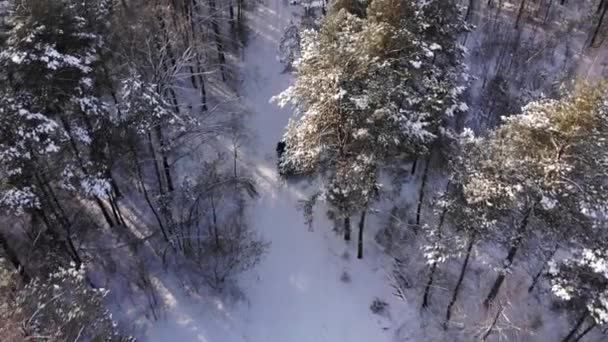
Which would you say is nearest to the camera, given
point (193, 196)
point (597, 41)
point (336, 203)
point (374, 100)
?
point (374, 100)

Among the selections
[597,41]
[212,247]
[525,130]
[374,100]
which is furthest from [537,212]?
[597,41]

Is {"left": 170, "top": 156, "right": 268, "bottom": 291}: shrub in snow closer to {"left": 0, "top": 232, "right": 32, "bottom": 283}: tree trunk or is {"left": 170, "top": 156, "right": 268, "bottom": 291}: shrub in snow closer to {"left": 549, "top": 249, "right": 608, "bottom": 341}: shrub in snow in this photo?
{"left": 0, "top": 232, "right": 32, "bottom": 283}: tree trunk

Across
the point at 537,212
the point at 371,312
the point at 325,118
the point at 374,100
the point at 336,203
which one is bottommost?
the point at 371,312

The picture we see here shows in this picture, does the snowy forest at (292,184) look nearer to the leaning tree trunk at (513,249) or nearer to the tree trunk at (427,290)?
the leaning tree trunk at (513,249)

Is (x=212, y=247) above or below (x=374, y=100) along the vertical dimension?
below

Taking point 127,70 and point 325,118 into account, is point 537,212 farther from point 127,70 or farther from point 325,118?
point 127,70

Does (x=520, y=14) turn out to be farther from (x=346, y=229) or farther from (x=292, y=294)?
(x=292, y=294)

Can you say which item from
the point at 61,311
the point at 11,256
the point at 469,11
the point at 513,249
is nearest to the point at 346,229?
the point at 513,249
